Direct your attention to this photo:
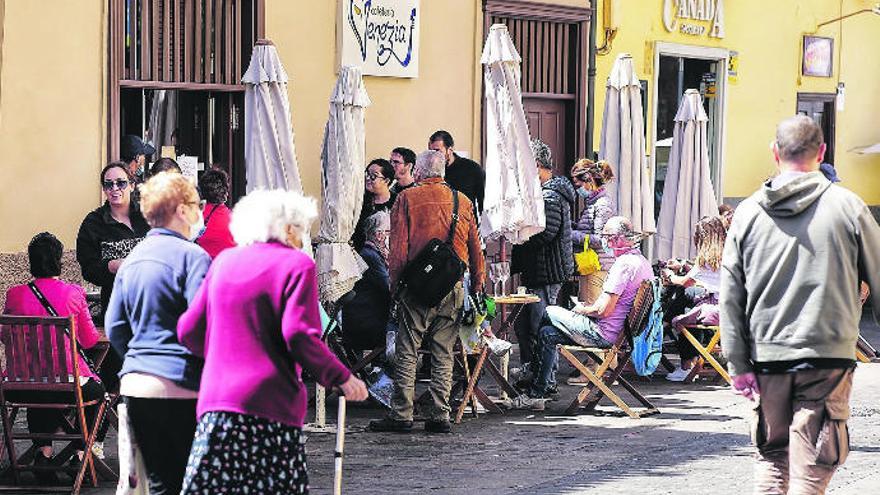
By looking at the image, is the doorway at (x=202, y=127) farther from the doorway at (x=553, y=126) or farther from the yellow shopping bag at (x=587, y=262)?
the doorway at (x=553, y=126)

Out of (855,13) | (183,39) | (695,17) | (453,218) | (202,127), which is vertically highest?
(855,13)

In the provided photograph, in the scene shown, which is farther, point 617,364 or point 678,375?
point 678,375

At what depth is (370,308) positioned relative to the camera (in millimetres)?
12695

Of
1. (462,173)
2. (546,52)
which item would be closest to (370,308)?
(462,173)

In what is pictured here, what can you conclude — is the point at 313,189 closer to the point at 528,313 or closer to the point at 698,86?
the point at 528,313

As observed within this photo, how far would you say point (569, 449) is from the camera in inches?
448

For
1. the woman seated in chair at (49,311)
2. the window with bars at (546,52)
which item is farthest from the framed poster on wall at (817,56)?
the woman seated in chair at (49,311)

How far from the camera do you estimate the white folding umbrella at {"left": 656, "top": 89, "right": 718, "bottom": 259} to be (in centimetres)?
1700

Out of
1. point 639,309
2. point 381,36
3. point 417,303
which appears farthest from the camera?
point 381,36

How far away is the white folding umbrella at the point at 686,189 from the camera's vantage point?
17.0 m

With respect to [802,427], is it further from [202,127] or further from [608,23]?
[608,23]

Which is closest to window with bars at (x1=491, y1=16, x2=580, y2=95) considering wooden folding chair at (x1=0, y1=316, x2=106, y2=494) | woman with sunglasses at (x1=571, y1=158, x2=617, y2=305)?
woman with sunglasses at (x1=571, y1=158, x2=617, y2=305)

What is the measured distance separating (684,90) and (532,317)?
845 centimetres

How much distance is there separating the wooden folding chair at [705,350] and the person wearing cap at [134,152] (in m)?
4.41
